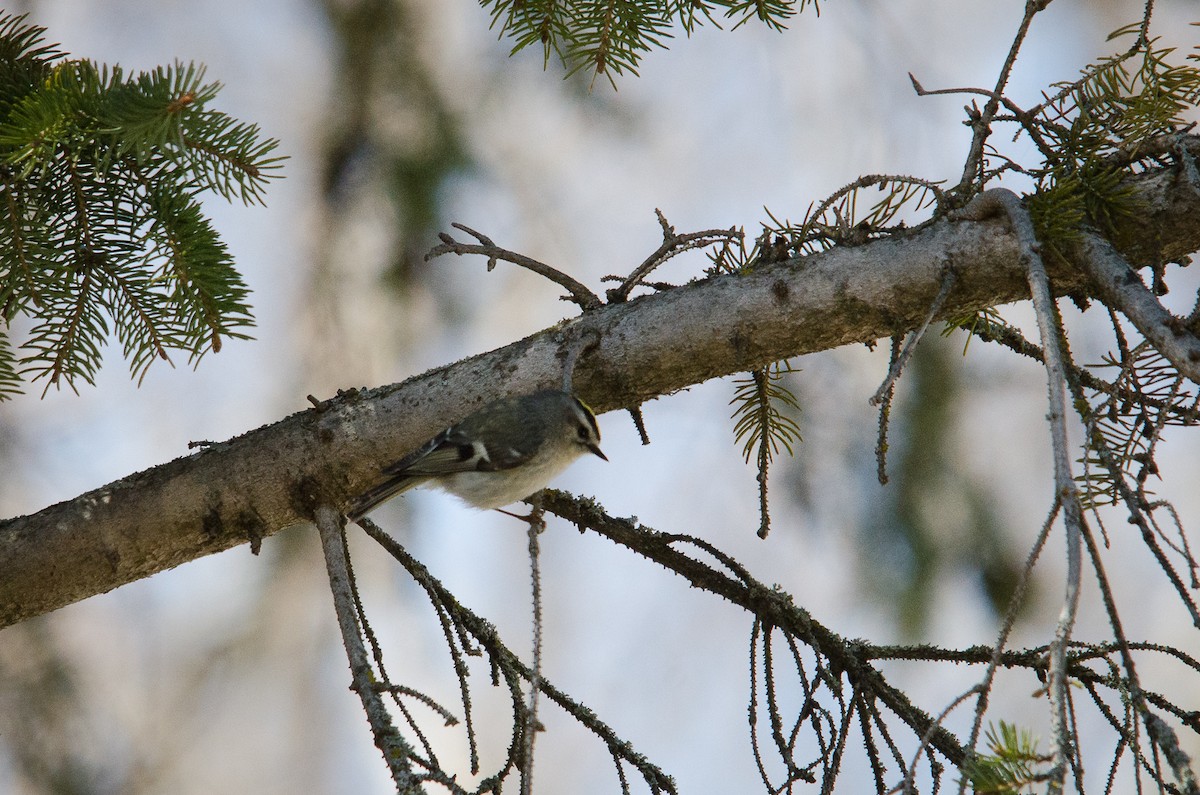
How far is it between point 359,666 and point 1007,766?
0.92 m

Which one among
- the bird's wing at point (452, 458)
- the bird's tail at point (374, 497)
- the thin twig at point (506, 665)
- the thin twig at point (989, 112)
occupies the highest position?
the thin twig at point (989, 112)

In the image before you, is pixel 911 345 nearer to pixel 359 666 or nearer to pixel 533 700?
pixel 533 700

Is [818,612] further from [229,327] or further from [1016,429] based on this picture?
[229,327]

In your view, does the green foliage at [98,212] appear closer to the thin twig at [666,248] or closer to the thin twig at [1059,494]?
the thin twig at [666,248]

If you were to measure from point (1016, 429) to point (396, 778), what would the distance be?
289 cm

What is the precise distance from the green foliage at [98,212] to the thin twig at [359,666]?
41 cm

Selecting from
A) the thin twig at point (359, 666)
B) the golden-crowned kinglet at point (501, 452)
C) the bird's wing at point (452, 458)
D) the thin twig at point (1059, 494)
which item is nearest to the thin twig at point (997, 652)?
the thin twig at point (1059, 494)

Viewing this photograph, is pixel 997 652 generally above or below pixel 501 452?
below

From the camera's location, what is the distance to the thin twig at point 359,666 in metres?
1.29

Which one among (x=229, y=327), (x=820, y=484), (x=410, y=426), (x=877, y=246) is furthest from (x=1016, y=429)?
(x=229, y=327)

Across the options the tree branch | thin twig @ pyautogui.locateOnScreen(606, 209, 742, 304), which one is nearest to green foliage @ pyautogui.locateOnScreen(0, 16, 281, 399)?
the tree branch

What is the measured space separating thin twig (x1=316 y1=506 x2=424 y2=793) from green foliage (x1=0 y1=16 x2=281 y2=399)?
410mm

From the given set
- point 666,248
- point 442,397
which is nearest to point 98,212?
point 442,397

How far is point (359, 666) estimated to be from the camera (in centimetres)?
149
